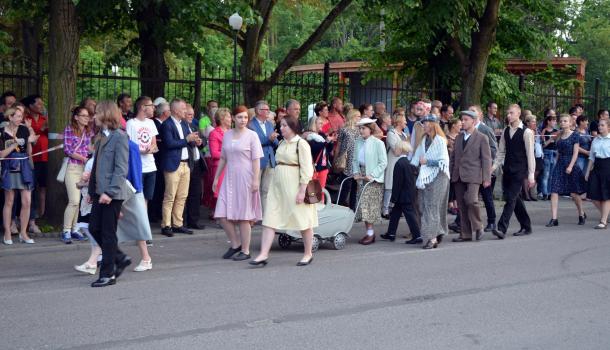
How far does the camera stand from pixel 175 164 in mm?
13031

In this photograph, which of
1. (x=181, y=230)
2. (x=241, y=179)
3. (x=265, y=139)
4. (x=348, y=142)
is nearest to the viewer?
(x=241, y=179)

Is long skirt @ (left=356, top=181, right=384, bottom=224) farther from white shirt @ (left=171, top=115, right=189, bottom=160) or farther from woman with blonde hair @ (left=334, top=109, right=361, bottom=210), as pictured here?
white shirt @ (left=171, top=115, right=189, bottom=160)

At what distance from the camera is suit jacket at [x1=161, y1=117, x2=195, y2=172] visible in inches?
511

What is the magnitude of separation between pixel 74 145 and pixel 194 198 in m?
2.52

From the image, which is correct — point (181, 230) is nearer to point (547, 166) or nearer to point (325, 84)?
point (325, 84)

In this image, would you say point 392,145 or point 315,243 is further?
point 392,145

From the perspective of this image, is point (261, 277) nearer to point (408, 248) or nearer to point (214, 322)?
point (214, 322)

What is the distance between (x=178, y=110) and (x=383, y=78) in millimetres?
10682

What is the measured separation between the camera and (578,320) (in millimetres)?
7867

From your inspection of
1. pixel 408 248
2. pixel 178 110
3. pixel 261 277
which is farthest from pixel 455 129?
pixel 261 277

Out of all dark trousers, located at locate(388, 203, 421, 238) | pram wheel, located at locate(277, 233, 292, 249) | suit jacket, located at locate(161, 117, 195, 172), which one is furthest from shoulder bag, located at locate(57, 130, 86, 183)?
dark trousers, located at locate(388, 203, 421, 238)

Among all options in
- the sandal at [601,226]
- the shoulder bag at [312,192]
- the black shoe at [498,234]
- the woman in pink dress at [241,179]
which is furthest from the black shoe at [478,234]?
the woman in pink dress at [241,179]

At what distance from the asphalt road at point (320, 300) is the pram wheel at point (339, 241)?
128 millimetres

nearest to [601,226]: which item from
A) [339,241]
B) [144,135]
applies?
[339,241]
